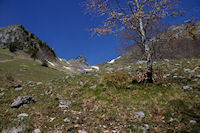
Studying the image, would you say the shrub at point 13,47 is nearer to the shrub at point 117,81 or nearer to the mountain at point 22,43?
the mountain at point 22,43

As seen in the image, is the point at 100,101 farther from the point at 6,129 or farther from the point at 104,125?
the point at 6,129

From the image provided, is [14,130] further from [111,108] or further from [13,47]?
[13,47]

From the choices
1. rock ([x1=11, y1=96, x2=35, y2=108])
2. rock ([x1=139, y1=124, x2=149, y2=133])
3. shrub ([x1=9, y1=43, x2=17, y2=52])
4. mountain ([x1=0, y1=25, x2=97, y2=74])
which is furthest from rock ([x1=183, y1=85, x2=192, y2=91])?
shrub ([x1=9, y1=43, x2=17, y2=52])

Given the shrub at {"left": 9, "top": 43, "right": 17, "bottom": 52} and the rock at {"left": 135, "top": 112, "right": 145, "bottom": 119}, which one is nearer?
the rock at {"left": 135, "top": 112, "right": 145, "bottom": 119}

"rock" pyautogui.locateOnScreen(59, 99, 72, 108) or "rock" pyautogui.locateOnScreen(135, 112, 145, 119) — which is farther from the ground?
"rock" pyautogui.locateOnScreen(135, 112, 145, 119)

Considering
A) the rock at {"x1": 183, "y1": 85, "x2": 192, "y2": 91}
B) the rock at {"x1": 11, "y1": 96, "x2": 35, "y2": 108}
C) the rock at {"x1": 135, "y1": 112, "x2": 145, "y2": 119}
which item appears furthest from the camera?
the rock at {"x1": 11, "y1": 96, "x2": 35, "y2": 108}

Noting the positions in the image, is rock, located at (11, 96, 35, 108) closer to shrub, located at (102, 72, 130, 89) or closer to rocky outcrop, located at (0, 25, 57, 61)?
shrub, located at (102, 72, 130, 89)

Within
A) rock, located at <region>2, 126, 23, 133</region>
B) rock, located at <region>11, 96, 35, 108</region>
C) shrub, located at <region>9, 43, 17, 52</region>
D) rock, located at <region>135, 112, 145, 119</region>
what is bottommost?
rock, located at <region>2, 126, 23, 133</region>

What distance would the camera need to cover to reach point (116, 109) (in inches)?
228

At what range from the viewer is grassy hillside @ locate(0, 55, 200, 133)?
4507mm

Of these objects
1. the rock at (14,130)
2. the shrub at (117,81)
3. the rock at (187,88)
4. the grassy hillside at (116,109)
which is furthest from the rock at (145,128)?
the rock at (14,130)

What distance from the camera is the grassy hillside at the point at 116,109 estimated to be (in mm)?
4507

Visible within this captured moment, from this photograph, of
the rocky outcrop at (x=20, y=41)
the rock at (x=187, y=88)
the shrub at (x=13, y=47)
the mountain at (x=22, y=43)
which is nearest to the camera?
the rock at (x=187, y=88)

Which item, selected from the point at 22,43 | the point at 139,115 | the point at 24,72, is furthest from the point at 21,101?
the point at 22,43
